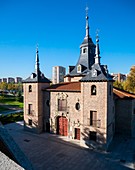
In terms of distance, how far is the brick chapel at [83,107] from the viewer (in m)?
17.8

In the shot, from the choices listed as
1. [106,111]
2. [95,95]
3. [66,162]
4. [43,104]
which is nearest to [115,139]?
[106,111]

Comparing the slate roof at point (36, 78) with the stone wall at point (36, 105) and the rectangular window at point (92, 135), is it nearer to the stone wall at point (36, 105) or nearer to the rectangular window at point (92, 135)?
the stone wall at point (36, 105)

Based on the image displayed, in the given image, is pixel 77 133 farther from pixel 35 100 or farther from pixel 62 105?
pixel 35 100

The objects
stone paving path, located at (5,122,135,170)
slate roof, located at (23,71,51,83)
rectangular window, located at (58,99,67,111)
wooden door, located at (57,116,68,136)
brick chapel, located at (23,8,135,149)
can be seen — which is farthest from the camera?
slate roof, located at (23,71,51,83)

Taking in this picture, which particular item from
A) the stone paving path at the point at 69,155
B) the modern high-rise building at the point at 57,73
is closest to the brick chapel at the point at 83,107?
the stone paving path at the point at 69,155

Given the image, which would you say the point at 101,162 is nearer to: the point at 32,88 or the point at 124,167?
the point at 124,167

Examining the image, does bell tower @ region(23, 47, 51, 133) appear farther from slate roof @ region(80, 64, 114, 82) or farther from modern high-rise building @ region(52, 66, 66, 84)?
modern high-rise building @ region(52, 66, 66, 84)

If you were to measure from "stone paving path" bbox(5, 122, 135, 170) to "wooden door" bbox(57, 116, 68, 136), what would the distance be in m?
0.99

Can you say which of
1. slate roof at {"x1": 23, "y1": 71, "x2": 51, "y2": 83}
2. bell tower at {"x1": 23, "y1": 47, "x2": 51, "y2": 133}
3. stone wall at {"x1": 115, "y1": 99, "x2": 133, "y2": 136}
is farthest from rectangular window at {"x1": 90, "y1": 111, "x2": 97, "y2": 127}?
slate roof at {"x1": 23, "y1": 71, "x2": 51, "y2": 83}

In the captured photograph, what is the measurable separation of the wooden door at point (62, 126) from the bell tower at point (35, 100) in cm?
311

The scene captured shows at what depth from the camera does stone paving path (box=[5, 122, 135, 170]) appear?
13938mm

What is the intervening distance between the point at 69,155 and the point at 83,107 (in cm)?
571

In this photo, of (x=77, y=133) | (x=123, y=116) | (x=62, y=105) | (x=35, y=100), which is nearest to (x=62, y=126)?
(x=77, y=133)

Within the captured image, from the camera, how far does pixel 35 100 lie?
923 inches
